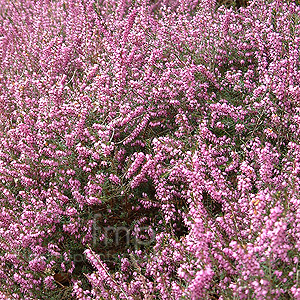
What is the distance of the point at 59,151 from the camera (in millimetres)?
3631

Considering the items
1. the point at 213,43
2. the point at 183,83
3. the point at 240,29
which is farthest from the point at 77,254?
the point at 240,29

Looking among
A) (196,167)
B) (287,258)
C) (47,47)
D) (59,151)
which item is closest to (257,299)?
(287,258)

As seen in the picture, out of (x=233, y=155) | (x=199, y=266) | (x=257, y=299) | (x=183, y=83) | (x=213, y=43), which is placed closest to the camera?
(x=257, y=299)

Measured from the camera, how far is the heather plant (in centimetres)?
291

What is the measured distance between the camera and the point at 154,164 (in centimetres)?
341

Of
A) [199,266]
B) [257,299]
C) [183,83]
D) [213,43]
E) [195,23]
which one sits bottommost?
[257,299]

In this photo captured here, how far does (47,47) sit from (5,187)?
5.47 feet

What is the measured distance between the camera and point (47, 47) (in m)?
4.84

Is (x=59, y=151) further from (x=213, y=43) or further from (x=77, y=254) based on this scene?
(x=213, y=43)

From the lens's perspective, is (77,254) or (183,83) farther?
(183,83)

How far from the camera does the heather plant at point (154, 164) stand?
115 inches

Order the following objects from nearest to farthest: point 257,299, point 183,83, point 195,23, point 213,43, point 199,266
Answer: point 257,299, point 199,266, point 183,83, point 213,43, point 195,23

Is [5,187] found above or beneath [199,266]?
above

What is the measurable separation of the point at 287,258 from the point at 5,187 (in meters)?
2.58
